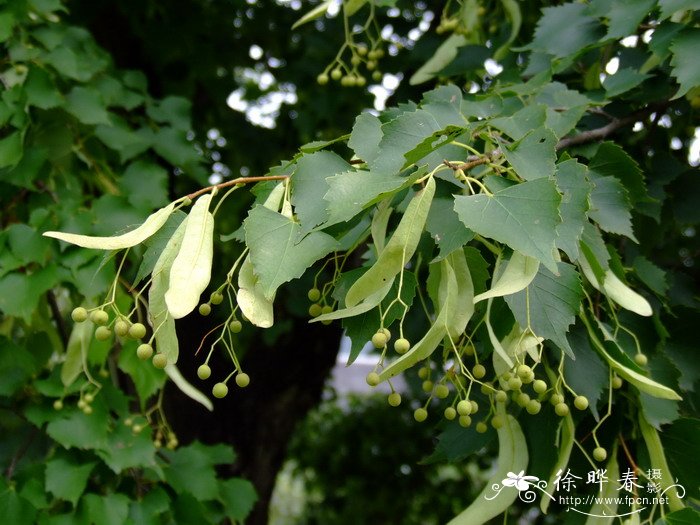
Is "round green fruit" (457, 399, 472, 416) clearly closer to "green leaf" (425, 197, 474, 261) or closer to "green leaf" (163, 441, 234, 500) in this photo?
"green leaf" (425, 197, 474, 261)

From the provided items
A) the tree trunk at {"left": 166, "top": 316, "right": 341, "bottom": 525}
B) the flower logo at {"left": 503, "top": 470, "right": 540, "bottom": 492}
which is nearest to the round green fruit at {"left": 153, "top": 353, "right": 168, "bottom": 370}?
the flower logo at {"left": 503, "top": 470, "right": 540, "bottom": 492}

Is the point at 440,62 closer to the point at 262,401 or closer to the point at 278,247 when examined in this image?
the point at 278,247

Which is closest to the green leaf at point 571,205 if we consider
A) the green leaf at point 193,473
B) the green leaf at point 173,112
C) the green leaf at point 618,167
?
the green leaf at point 618,167

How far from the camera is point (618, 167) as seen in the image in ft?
4.47

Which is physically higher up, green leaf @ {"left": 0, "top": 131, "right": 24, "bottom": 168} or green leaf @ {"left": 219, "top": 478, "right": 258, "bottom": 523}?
green leaf @ {"left": 0, "top": 131, "right": 24, "bottom": 168}

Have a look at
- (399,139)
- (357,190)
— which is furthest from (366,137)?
(357,190)

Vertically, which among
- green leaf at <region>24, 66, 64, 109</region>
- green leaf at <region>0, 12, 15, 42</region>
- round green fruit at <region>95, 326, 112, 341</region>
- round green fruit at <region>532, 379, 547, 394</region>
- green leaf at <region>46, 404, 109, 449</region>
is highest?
round green fruit at <region>95, 326, 112, 341</region>

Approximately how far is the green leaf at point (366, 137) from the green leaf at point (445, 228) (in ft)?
0.37

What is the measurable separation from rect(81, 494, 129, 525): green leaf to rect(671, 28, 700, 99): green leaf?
1278mm

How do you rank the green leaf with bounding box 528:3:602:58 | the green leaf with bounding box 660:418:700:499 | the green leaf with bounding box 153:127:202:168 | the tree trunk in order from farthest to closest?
1. the tree trunk
2. the green leaf with bounding box 153:127:202:168
3. the green leaf with bounding box 528:3:602:58
4. the green leaf with bounding box 660:418:700:499

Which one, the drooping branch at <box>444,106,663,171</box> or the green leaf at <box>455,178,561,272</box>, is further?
the drooping branch at <box>444,106,663,171</box>

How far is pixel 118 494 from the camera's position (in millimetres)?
1692

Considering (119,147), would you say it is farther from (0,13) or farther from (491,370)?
(491,370)

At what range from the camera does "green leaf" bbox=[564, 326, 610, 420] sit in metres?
1.20
